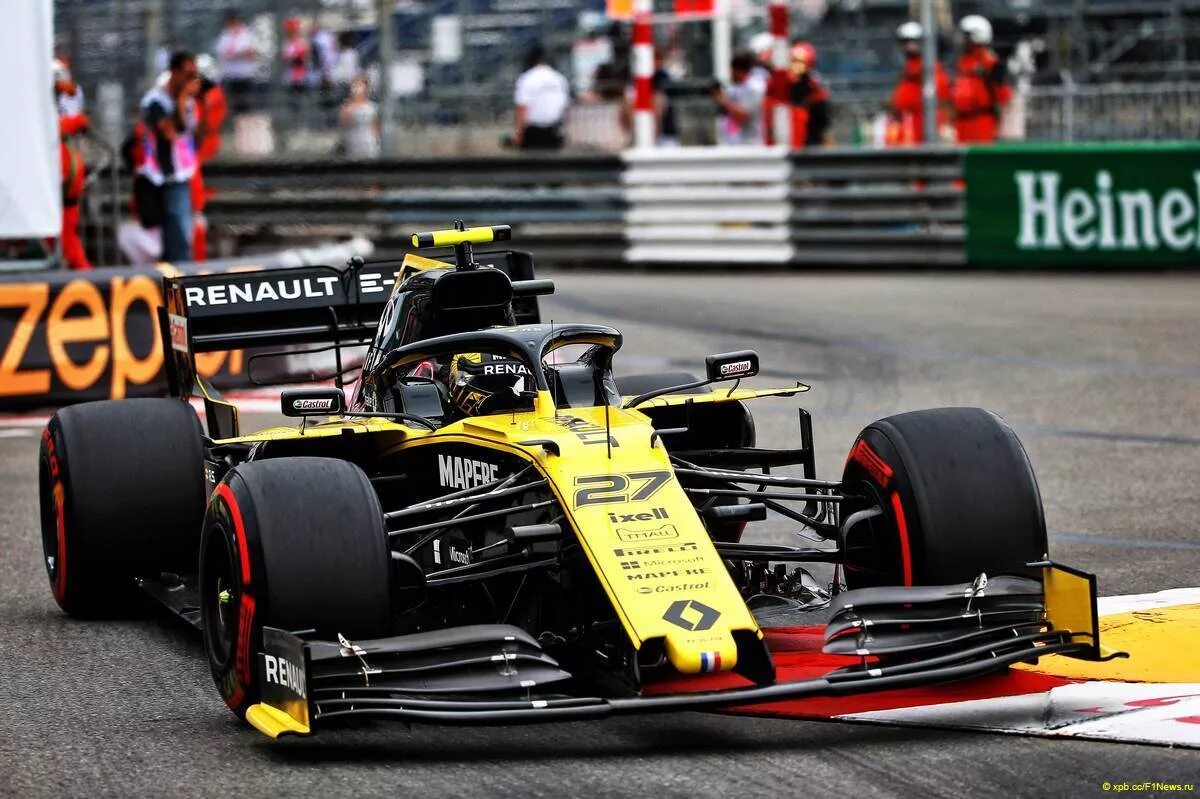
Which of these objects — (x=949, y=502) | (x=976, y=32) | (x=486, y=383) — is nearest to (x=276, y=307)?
(x=486, y=383)

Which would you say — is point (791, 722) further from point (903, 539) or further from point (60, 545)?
point (60, 545)

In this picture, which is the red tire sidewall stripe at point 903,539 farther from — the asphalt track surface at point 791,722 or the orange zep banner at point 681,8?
the orange zep banner at point 681,8

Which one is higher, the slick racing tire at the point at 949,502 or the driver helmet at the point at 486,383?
the driver helmet at the point at 486,383

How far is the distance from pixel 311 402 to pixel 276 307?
2339 mm

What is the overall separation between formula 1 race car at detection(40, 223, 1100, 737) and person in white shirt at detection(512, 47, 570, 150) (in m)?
14.1

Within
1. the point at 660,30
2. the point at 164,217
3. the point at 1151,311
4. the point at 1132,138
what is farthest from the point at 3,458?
the point at 660,30

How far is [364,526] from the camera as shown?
5.95m

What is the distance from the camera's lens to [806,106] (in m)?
21.1

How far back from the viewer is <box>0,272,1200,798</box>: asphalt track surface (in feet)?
17.8

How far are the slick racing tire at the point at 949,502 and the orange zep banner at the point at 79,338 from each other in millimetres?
7763

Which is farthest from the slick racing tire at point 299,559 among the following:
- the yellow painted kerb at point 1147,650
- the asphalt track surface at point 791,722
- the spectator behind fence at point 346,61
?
the spectator behind fence at point 346,61

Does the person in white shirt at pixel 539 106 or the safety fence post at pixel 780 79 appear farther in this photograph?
the person in white shirt at pixel 539 106

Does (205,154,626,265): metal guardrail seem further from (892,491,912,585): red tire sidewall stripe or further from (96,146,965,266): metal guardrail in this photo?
(892,491,912,585): red tire sidewall stripe

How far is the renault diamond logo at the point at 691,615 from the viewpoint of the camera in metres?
5.66
